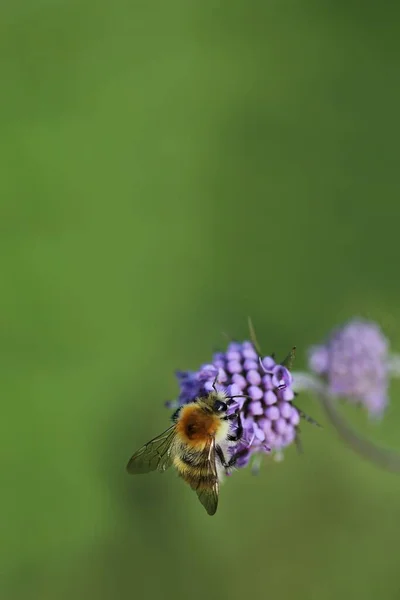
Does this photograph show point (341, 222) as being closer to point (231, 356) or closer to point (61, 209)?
point (61, 209)

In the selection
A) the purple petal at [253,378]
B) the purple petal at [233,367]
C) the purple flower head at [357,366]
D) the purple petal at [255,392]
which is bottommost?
the purple petal at [255,392]

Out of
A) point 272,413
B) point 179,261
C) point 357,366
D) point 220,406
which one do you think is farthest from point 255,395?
point 179,261

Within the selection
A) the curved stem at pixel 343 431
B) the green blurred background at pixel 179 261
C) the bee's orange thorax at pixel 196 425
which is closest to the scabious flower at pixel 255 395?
the bee's orange thorax at pixel 196 425

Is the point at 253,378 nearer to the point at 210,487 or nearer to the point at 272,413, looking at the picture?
the point at 272,413

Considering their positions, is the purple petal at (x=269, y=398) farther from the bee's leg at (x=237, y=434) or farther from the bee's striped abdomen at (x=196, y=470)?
the bee's striped abdomen at (x=196, y=470)

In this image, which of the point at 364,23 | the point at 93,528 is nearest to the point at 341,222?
the point at 364,23

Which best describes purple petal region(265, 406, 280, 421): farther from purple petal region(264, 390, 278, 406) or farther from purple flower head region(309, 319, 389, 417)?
purple flower head region(309, 319, 389, 417)
